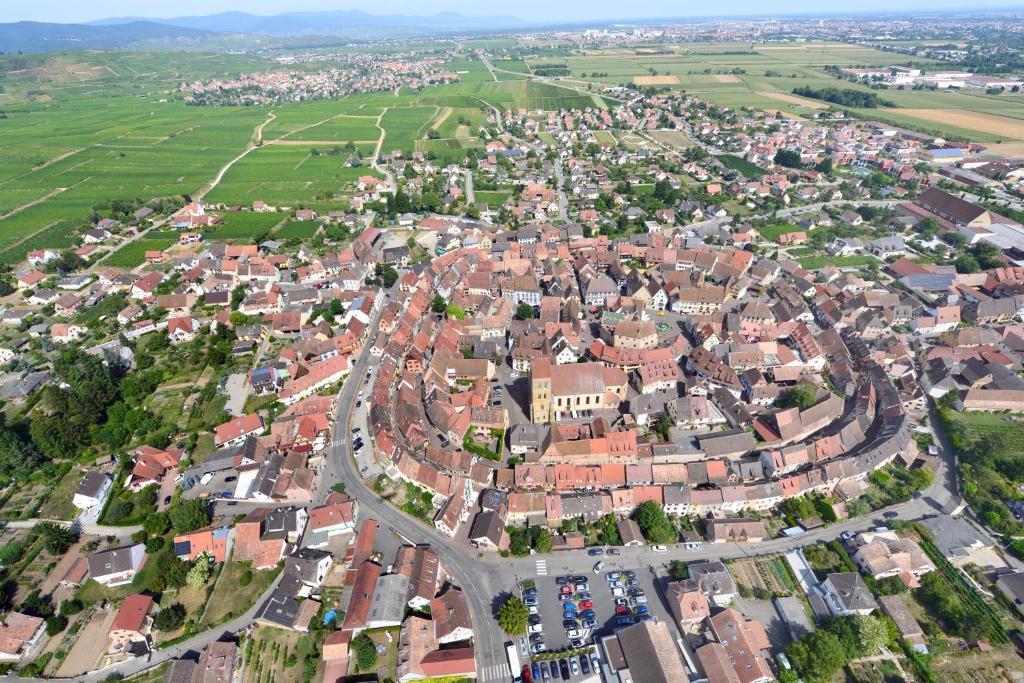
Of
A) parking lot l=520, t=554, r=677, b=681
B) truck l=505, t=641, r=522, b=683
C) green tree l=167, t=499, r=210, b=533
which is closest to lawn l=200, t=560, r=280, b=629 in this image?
green tree l=167, t=499, r=210, b=533

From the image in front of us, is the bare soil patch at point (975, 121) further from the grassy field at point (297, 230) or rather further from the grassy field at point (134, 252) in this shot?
the grassy field at point (134, 252)

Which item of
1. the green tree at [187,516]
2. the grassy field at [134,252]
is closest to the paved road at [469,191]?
the grassy field at [134,252]

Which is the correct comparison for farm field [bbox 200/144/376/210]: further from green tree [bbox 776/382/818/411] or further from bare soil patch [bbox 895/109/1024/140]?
bare soil patch [bbox 895/109/1024/140]

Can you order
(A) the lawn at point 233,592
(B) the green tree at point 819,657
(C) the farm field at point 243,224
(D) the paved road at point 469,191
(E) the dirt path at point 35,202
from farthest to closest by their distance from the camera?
(D) the paved road at point 469,191 < (E) the dirt path at point 35,202 < (C) the farm field at point 243,224 < (A) the lawn at point 233,592 < (B) the green tree at point 819,657

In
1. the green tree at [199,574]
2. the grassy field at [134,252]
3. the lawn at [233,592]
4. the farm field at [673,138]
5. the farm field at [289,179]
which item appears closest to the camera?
the lawn at [233,592]

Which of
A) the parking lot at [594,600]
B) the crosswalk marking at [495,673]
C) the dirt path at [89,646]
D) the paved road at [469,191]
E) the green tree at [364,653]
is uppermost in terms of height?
the paved road at [469,191]

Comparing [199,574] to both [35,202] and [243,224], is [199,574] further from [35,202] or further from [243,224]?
[35,202]
